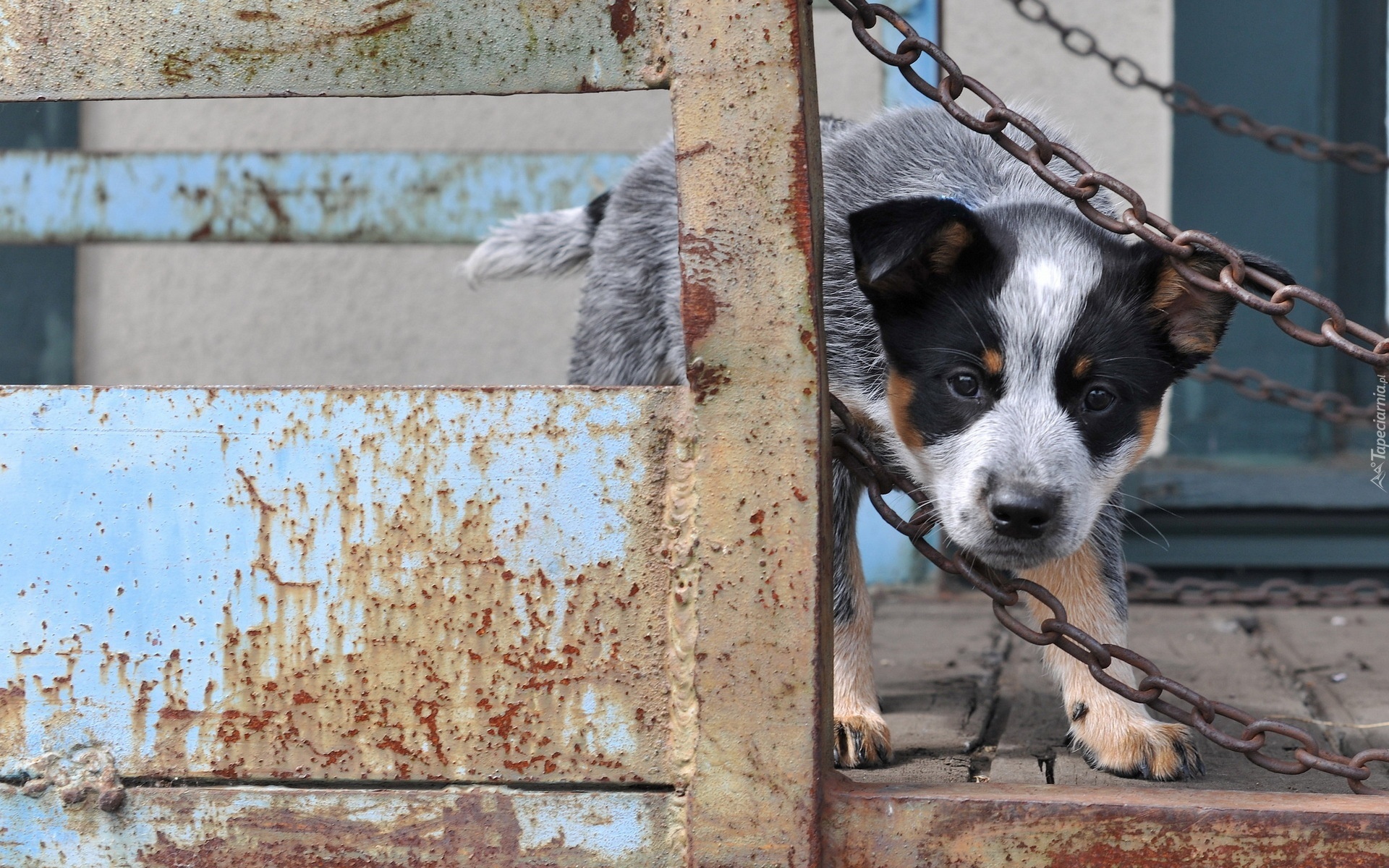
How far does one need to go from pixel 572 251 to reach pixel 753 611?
203 cm

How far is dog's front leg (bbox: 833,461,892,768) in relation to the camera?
7.54 ft

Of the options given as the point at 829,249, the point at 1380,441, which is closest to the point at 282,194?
the point at 829,249

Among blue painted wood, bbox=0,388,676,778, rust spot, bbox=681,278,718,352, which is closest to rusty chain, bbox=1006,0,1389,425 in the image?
rust spot, bbox=681,278,718,352

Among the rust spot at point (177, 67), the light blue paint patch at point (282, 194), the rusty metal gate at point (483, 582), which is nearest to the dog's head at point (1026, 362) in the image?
the rusty metal gate at point (483, 582)

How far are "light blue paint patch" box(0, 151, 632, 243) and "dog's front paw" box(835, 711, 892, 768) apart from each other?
2168 millimetres

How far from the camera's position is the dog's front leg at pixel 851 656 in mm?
2297

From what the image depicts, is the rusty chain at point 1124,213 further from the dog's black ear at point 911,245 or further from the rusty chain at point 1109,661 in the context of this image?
the rusty chain at point 1109,661

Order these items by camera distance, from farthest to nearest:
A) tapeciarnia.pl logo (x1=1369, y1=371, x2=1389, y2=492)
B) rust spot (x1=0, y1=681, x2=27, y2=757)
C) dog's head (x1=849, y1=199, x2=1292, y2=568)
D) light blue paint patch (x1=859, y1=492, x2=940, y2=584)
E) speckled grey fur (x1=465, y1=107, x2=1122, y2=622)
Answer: light blue paint patch (x1=859, y1=492, x2=940, y2=584) → tapeciarnia.pl logo (x1=1369, y1=371, x2=1389, y2=492) → speckled grey fur (x1=465, y1=107, x2=1122, y2=622) → dog's head (x1=849, y1=199, x2=1292, y2=568) → rust spot (x1=0, y1=681, x2=27, y2=757)

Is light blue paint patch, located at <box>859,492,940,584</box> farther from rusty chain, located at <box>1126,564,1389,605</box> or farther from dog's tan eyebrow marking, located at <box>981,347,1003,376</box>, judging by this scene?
dog's tan eyebrow marking, located at <box>981,347,1003,376</box>

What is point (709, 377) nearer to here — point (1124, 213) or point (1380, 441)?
point (1124, 213)

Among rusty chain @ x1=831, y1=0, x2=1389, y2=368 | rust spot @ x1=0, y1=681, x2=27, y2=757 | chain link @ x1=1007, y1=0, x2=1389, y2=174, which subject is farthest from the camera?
chain link @ x1=1007, y1=0, x2=1389, y2=174

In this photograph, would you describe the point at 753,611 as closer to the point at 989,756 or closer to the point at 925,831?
the point at 925,831

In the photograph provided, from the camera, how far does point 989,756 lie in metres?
2.40

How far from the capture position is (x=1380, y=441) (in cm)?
318
